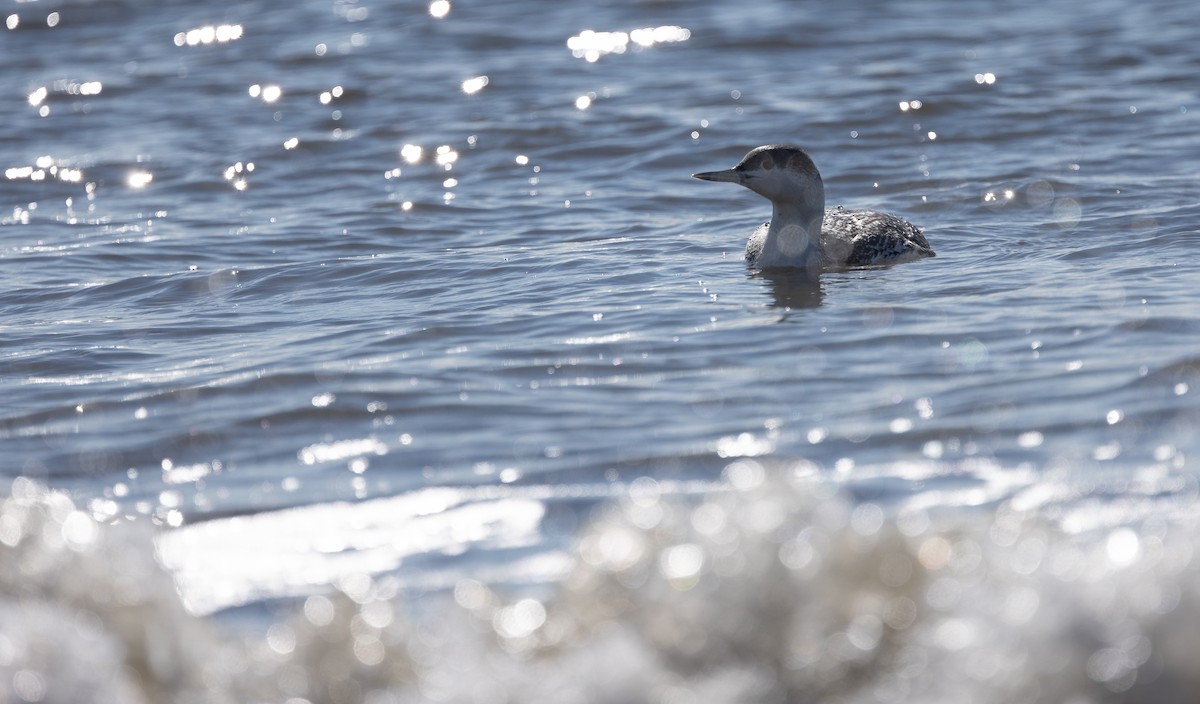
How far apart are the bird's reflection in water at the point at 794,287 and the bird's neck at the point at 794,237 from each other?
102mm

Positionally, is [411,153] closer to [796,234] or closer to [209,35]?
[796,234]

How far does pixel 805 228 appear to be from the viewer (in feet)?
32.5

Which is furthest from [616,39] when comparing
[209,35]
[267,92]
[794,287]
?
[794,287]

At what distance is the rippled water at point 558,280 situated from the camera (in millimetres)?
5340

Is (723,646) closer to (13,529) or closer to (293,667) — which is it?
(293,667)

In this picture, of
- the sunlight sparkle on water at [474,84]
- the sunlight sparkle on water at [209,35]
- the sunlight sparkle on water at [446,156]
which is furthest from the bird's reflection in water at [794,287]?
the sunlight sparkle on water at [209,35]

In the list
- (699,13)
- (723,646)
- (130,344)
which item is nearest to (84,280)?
(130,344)

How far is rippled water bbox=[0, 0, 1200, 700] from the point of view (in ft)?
17.5

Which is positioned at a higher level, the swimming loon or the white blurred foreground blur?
the white blurred foreground blur

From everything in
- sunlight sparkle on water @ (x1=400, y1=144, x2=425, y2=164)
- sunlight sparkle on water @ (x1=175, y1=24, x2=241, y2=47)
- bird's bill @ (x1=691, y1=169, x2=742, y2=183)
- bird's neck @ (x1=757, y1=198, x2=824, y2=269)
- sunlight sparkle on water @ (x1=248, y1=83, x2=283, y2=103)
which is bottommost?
sunlight sparkle on water @ (x1=175, y1=24, x2=241, y2=47)

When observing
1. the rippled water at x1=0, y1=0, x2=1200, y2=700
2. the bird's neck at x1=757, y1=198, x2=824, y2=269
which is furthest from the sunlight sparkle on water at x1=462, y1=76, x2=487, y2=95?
the bird's neck at x1=757, y1=198, x2=824, y2=269

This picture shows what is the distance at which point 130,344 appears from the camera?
7.97m

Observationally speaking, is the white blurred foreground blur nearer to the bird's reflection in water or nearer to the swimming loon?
the bird's reflection in water

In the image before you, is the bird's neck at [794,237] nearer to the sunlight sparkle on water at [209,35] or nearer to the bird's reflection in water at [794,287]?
the bird's reflection in water at [794,287]
